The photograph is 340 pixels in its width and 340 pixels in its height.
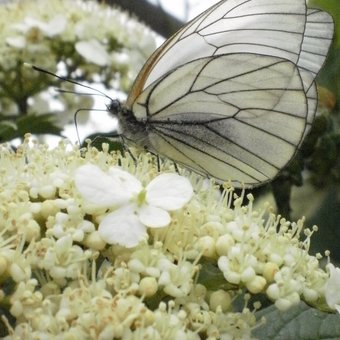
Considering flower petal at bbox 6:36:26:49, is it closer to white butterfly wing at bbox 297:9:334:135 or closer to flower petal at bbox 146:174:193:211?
white butterfly wing at bbox 297:9:334:135

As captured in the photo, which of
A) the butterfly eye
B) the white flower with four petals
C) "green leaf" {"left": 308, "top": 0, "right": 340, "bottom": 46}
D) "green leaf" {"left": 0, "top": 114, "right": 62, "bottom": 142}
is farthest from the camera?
"green leaf" {"left": 308, "top": 0, "right": 340, "bottom": 46}

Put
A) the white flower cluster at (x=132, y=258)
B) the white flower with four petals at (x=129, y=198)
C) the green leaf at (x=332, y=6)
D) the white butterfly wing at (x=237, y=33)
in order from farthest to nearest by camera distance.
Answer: the green leaf at (x=332, y=6) → the white butterfly wing at (x=237, y=33) → the white flower with four petals at (x=129, y=198) → the white flower cluster at (x=132, y=258)

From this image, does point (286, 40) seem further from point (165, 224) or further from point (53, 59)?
point (53, 59)

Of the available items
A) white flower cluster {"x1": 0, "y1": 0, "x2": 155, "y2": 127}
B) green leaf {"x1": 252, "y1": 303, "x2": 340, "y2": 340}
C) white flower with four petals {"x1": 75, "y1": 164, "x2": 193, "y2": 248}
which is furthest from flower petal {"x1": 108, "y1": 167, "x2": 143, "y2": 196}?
white flower cluster {"x1": 0, "y1": 0, "x2": 155, "y2": 127}

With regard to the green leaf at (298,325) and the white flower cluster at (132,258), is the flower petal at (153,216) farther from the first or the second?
the green leaf at (298,325)

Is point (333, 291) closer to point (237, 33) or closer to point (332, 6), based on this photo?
point (237, 33)

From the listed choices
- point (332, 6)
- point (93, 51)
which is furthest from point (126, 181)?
point (332, 6)

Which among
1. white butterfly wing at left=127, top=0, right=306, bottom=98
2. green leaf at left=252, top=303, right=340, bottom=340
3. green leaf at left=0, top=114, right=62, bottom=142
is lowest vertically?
green leaf at left=0, top=114, right=62, bottom=142

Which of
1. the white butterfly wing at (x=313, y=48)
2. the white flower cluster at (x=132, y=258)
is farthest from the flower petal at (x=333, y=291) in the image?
the white butterfly wing at (x=313, y=48)
